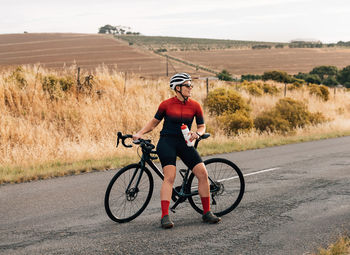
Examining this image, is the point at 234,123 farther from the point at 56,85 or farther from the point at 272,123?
the point at 56,85

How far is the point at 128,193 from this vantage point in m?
5.90

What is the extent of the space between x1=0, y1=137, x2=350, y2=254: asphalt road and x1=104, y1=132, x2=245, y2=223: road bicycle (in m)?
0.17

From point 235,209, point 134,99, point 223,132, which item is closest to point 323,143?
point 223,132

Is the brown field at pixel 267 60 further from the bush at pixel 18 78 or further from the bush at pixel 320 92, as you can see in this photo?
the bush at pixel 18 78

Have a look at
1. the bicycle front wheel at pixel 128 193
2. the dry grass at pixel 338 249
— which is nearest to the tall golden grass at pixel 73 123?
the bicycle front wheel at pixel 128 193

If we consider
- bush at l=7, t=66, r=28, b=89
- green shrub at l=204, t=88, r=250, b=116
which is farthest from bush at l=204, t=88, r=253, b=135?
bush at l=7, t=66, r=28, b=89

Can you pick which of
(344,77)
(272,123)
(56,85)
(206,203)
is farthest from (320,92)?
(206,203)

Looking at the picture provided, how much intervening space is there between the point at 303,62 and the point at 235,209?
8113 centimetres

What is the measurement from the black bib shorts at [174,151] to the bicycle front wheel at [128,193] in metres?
0.43

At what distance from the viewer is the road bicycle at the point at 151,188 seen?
19.1 ft

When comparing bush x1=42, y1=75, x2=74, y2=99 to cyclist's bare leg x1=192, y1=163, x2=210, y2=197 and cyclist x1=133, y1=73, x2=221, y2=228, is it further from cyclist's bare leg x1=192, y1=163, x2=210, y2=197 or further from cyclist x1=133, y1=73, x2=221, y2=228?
cyclist's bare leg x1=192, y1=163, x2=210, y2=197

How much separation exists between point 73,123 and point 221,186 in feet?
34.6

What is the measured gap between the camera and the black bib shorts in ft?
18.6

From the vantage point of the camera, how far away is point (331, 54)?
9619cm
